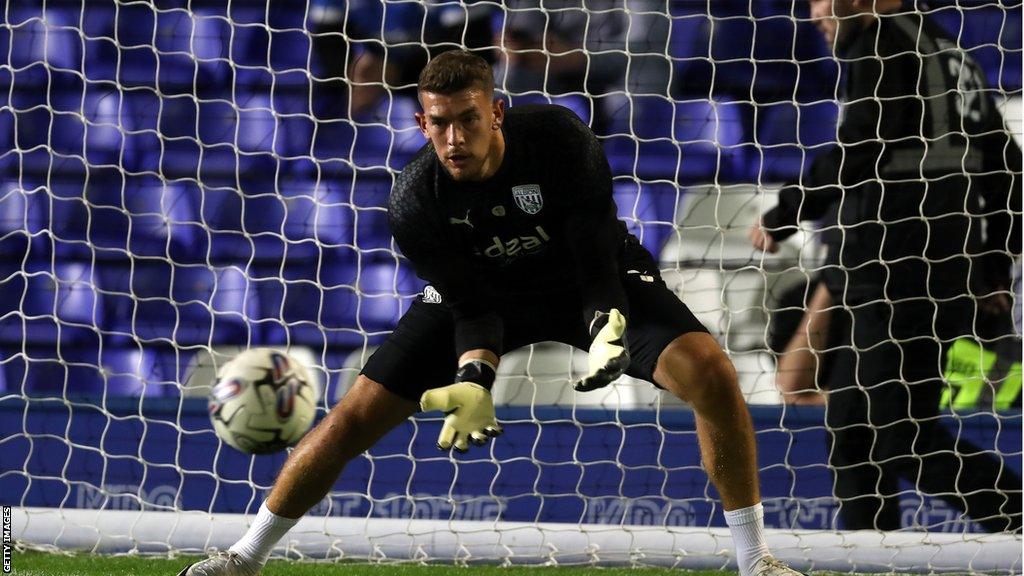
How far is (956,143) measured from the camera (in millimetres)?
4523

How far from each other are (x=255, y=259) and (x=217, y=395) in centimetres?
192

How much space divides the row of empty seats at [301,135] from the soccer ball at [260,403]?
5.72 feet

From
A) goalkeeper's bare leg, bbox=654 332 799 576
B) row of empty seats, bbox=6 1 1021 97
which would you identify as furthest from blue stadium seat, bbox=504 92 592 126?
goalkeeper's bare leg, bbox=654 332 799 576

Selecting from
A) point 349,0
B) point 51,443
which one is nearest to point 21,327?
point 51,443

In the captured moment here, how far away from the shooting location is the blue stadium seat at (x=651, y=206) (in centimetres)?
513

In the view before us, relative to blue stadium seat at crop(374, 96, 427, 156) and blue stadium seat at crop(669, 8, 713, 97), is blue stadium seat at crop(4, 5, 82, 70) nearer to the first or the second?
blue stadium seat at crop(374, 96, 427, 156)

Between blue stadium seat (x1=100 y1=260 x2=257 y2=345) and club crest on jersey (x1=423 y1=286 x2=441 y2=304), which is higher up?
club crest on jersey (x1=423 y1=286 x2=441 y2=304)

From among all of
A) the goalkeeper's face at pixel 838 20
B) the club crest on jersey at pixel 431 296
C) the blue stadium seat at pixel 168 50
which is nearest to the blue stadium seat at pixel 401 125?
the blue stadium seat at pixel 168 50

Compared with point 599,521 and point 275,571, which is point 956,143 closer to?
point 599,521

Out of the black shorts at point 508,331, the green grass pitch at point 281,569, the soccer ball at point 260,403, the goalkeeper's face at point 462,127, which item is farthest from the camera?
the green grass pitch at point 281,569

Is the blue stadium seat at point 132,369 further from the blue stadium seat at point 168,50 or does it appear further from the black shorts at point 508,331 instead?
the black shorts at point 508,331

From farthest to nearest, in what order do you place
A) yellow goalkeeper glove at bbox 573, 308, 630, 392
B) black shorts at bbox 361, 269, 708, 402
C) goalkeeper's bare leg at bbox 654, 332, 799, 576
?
black shorts at bbox 361, 269, 708, 402
goalkeeper's bare leg at bbox 654, 332, 799, 576
yellow goalkeeper glove at bbox 573, 308, 630, 392

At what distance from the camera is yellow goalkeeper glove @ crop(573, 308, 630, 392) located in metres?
2.49

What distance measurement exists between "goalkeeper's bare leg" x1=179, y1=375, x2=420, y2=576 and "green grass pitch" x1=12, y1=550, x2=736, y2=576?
0.59m
